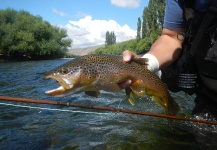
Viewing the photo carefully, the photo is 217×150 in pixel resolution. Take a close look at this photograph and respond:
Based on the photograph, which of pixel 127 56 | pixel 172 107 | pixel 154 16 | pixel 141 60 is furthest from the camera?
pixel 154 16

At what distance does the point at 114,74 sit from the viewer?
8.02 feet

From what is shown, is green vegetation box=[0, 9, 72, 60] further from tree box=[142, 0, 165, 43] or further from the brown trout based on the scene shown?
the brown trout

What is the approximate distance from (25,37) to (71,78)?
57816 millimetres

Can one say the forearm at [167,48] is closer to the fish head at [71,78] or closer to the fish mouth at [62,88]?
the fish head at [71,78]

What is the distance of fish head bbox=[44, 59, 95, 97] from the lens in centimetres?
216

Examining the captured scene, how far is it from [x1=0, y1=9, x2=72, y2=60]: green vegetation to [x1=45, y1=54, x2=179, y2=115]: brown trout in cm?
5474

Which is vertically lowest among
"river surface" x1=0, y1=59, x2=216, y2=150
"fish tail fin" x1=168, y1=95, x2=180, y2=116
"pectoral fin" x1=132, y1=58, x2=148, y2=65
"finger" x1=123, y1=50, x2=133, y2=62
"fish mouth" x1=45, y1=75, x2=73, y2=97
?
"river surface" x1=0, y1=59, x2=216, y2=150

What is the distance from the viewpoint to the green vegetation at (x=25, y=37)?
54125 millimetres

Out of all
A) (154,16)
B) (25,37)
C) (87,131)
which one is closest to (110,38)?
(154,16)

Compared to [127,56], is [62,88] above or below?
below

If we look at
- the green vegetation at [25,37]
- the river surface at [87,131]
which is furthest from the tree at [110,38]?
the river surface at [87,131]

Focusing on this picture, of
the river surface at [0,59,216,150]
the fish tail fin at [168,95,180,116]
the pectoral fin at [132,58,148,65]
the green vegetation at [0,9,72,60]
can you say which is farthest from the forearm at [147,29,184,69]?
the green vegetation at [0,9,72,60]

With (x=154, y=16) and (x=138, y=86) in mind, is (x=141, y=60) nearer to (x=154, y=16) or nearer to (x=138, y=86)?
(x=138, y=86)

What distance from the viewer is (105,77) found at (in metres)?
2.37
